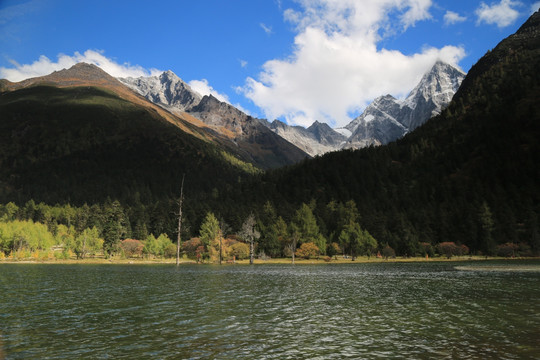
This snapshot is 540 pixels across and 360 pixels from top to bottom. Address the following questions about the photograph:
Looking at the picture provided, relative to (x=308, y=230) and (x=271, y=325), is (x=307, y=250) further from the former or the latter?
(x=271, y=325)

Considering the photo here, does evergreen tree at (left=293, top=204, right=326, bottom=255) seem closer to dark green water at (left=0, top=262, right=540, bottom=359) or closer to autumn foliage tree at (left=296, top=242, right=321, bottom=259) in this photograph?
autumn foliage tree at (left=296, top=242, right=321, bottom=259)

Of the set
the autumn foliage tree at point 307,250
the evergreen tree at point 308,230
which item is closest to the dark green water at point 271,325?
the autumn foliage tree at point 307,250

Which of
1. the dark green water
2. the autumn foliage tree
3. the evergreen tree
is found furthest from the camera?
the evergreen tree

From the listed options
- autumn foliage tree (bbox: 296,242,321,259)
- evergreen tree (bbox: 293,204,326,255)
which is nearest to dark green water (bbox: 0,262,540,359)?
autumn foliage tree (bbox: 296,242,321,259)

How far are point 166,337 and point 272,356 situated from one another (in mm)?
8649

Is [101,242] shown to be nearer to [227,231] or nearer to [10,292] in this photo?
[227,231]

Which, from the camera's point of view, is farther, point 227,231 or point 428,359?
point 227,231

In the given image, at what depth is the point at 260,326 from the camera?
29562 millimetres

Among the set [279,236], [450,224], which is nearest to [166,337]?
[279,236]

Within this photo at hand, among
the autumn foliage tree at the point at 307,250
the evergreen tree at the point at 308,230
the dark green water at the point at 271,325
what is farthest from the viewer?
the evergreen tree at the point at 308,230

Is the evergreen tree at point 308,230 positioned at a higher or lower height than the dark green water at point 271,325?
higher

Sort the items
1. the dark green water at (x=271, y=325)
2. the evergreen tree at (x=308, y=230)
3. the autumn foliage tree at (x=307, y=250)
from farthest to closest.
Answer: the evergreen tree at (x=308, y=230) < the autumn foliage tree at (x=307, y=250) < the dark green water at (x=271, y=325)

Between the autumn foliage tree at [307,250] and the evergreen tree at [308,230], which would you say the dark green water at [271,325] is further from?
the evergreen tree at [308,230]

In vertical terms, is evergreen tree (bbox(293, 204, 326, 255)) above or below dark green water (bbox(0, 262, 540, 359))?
above
